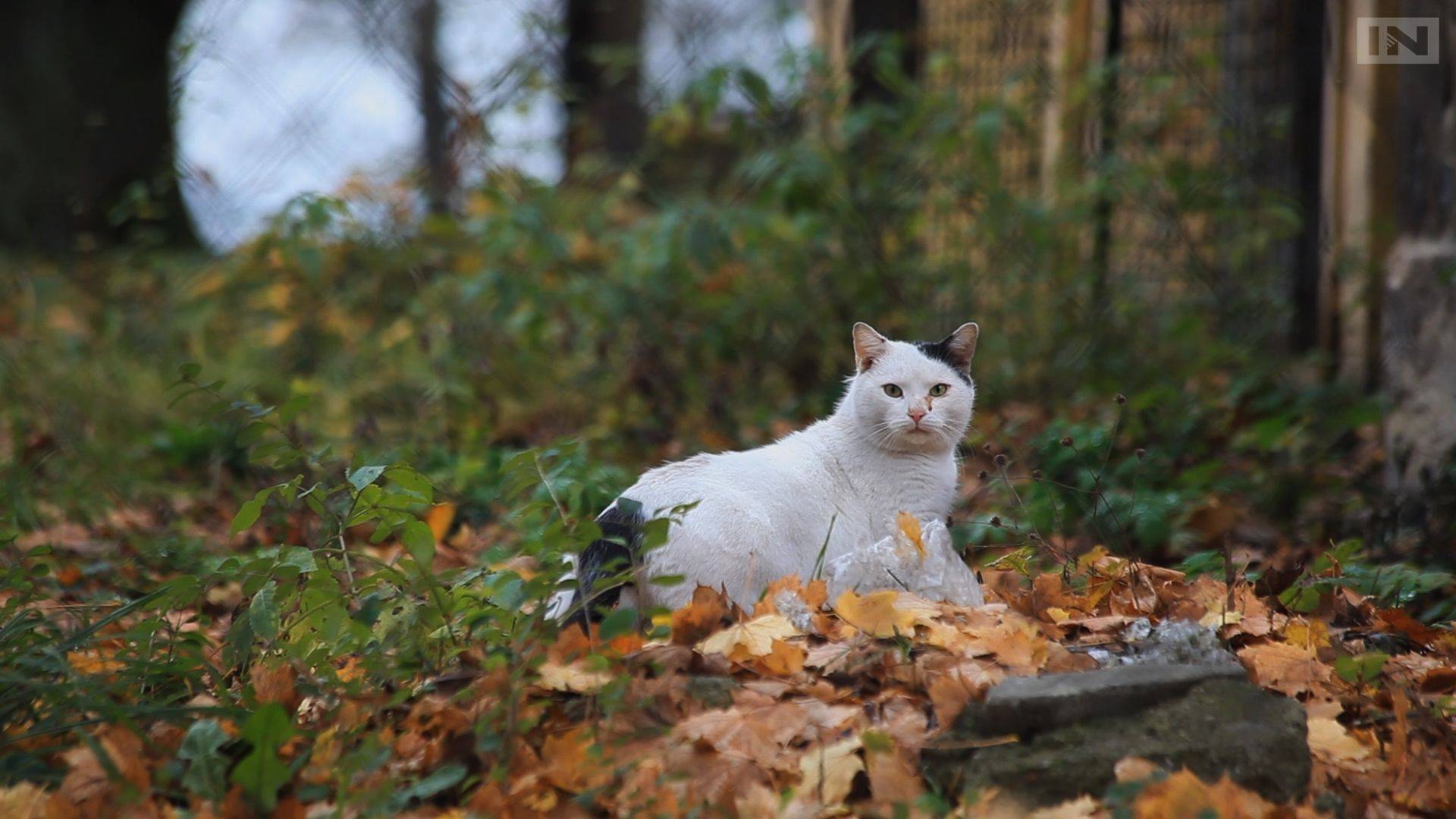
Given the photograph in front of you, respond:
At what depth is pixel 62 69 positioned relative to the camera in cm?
766

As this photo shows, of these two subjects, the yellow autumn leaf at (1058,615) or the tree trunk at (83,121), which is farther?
the tree trunk at (83,121)

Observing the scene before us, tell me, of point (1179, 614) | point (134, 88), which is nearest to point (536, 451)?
point (1179, 614)

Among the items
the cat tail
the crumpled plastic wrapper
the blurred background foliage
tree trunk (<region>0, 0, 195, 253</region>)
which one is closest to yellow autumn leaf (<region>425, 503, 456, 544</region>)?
the blurred background foliage

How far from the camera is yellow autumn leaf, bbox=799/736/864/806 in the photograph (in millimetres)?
1749

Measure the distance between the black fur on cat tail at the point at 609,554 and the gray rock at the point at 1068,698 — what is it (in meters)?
0.71

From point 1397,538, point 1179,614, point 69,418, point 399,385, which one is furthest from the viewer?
point 399,385

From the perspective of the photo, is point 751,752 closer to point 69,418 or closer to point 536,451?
point 536,451

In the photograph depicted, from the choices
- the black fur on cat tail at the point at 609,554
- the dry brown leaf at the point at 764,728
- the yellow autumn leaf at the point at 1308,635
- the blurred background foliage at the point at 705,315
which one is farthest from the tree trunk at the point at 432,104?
the yellow autumn leaf at the point at 1308,635

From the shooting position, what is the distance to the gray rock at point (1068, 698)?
183cm

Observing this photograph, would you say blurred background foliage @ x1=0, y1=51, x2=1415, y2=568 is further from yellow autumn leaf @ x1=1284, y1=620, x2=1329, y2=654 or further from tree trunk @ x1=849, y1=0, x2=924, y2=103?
yellow autumn leaf @ x1=1284, y1=620, x2=1329, y2=654

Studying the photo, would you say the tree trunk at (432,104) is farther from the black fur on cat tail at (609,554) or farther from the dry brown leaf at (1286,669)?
the dry brown leaf at (1286,669)

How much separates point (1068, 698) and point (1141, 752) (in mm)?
129

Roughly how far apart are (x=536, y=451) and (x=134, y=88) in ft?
23.6

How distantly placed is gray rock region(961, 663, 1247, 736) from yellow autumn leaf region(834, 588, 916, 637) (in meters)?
0.29
